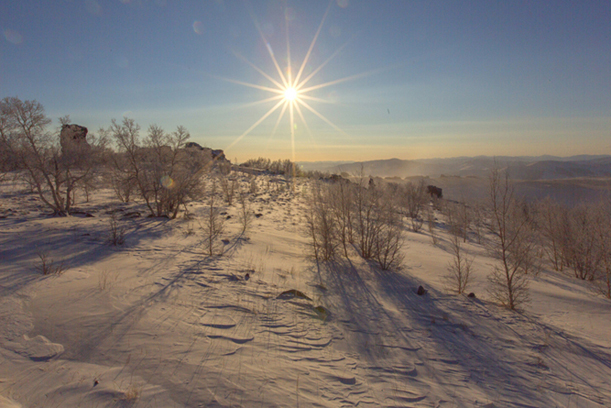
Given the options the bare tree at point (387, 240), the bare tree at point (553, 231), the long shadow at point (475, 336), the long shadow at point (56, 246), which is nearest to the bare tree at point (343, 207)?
the bare tree at point (387, 240)

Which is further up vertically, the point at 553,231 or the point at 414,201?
the point at 414,201

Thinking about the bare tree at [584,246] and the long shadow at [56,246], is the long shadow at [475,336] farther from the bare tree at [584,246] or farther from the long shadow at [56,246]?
the long shadow at [56,246]

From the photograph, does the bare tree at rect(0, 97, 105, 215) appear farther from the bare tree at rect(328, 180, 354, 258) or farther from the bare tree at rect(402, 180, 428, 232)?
the bare tree at rect(402, 180, 428, 232)

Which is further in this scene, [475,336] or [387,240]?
[387,240]

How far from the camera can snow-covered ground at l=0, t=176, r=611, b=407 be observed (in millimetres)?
3271

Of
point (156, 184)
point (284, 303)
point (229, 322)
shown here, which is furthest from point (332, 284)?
point (156, 184)

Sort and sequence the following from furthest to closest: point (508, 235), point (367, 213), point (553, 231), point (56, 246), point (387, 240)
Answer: point (553, 231), point (367, 213), point (387, 240), point (56, 246), point (508, 235)

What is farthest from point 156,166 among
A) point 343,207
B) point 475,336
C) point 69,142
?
point 475,336

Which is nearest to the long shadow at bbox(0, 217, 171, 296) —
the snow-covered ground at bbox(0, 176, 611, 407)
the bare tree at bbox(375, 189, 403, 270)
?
the snow-covered ground at bbox(0, 176, 611, 407)

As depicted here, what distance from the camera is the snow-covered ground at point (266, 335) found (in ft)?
10.7

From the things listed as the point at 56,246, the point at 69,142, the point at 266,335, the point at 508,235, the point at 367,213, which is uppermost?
the point at 69,142

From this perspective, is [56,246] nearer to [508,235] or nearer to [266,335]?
[266,335]

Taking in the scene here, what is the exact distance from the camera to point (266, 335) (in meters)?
4.68

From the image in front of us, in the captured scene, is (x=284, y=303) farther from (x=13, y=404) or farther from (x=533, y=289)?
(x=533, y=289)
